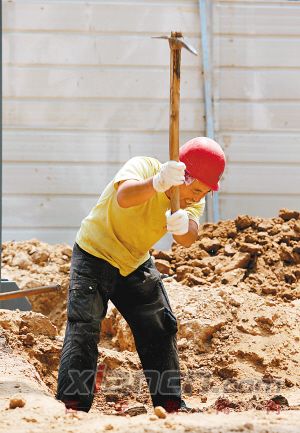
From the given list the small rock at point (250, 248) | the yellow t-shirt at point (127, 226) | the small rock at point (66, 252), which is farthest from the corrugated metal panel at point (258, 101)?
the yellow t-shirt at point (127, 226)

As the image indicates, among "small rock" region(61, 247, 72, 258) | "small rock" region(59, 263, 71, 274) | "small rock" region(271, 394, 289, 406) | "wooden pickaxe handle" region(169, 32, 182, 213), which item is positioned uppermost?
"wooden pickaxe handle" region(169, 32, 182, 213)

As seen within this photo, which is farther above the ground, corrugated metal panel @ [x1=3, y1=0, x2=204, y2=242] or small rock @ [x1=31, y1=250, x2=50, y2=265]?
corrugated metal panel @ [x1=3, y1=0, x2=204, y2=242]

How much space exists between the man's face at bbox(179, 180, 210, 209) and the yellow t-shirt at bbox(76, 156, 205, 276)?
0.08 metres

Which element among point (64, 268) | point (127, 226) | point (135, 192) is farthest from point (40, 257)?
point (135, 192)

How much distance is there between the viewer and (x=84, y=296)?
506cm

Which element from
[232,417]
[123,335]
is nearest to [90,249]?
[232,417]

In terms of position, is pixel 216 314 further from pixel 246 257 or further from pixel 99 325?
pixel 99 325

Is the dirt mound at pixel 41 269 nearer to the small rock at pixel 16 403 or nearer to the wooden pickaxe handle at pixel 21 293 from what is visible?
the wooden pickaxe handle at pixel 21 293

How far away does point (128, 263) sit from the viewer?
5.16 m

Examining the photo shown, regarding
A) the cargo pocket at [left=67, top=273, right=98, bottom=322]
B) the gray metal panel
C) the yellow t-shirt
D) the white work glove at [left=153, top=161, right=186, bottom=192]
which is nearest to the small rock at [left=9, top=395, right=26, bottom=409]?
the cargo pocket at [left=67, top=273, right=98, bottom=322]

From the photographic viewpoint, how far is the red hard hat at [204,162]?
196 inches

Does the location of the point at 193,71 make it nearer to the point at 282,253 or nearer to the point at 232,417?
the point at 282,253

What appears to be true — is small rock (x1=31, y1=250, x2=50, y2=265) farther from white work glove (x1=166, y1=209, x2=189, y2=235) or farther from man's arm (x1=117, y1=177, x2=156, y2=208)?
man's arm (x1=117, y1=177, x2=156, y2=208)

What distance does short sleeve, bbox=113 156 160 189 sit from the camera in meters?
4.79
